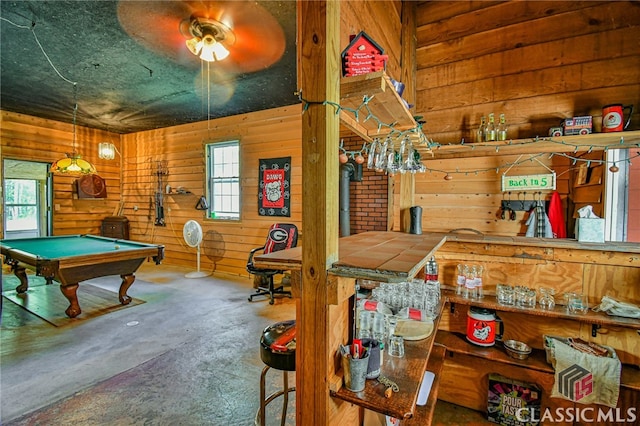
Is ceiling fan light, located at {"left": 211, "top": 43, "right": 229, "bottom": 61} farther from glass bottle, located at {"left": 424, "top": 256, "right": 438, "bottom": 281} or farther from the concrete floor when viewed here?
the concrete floor

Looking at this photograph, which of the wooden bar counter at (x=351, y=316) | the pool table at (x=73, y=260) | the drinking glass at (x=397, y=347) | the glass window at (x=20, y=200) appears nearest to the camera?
the wooden bar counter at (x=351, y=316)

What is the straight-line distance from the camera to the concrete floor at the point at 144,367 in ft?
6.66

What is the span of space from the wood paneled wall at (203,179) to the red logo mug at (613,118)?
3588 mm

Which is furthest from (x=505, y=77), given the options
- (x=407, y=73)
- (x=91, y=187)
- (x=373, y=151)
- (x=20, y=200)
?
(x=20, y=200)

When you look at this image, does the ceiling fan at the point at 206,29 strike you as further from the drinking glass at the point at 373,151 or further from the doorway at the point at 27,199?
the doorway at the point at 27,199

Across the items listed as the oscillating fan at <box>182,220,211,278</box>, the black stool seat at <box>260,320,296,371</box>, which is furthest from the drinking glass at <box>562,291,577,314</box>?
the oscillating fan at <box>182,220,211,278</box>

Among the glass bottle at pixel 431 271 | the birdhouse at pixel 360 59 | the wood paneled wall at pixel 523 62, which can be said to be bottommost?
the glass bottle at pixel 431 271

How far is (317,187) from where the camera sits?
1016mm

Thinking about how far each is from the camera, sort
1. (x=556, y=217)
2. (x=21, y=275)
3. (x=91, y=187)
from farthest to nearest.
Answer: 1. (x=91, y=187)
2. (x=21, y=275)
3. (x=556, y=217)

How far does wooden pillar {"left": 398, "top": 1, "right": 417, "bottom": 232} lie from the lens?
8.84 ft

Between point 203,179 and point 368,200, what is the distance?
11.1ft

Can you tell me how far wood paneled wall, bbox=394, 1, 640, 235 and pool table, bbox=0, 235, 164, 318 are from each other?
10.9ft

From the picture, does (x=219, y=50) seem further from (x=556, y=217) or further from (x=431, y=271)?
(x=556, y=217)

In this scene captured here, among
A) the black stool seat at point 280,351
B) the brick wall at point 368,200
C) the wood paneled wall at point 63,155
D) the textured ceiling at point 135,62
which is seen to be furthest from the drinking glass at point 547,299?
the wood paneled wall at point 63,155
